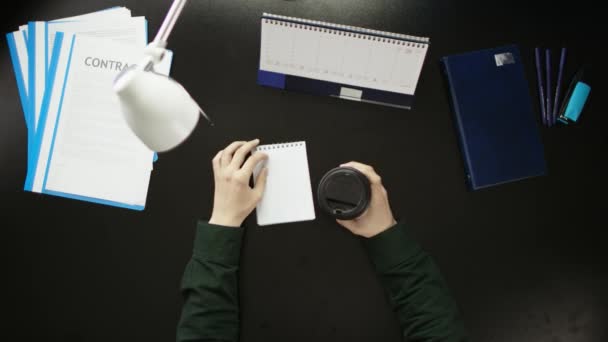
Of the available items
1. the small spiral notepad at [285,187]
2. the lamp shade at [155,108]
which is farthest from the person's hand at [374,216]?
the lamp shade at [155,108]

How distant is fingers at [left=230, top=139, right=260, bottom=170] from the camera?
0.83m

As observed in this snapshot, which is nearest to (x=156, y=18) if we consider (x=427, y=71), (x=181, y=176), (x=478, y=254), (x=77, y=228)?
(x=181, y=176)

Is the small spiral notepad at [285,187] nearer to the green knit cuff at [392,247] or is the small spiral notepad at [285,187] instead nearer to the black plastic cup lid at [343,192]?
the black plastic cup lid at [343,192]

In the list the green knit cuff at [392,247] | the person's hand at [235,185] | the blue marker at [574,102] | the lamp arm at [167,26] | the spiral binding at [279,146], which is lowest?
the green knit cuff at [392,247]

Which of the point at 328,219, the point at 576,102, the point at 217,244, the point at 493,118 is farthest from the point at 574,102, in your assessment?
the point at 217,244

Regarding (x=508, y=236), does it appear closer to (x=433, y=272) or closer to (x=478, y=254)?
(x=478, y=254)

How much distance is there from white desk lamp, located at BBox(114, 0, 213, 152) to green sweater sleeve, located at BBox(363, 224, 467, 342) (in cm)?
50

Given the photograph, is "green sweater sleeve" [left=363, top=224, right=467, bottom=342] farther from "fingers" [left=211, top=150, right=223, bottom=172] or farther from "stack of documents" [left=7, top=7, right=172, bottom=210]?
"stack of documents" [left=7, top=7, right=172, bottom=210]

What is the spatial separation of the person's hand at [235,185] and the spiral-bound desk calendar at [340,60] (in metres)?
0.18

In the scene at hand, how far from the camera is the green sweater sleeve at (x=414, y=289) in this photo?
0.78 meters

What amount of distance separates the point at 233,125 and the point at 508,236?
0.72 meters

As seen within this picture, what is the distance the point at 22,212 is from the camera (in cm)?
90

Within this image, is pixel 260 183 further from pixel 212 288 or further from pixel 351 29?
pixel 351 29

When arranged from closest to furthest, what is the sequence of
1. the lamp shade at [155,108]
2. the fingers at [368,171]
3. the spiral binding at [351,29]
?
1. the lamp shade at [155,108]
2. the spiral binding at [351,29]
3. the fingers at [368,171]
